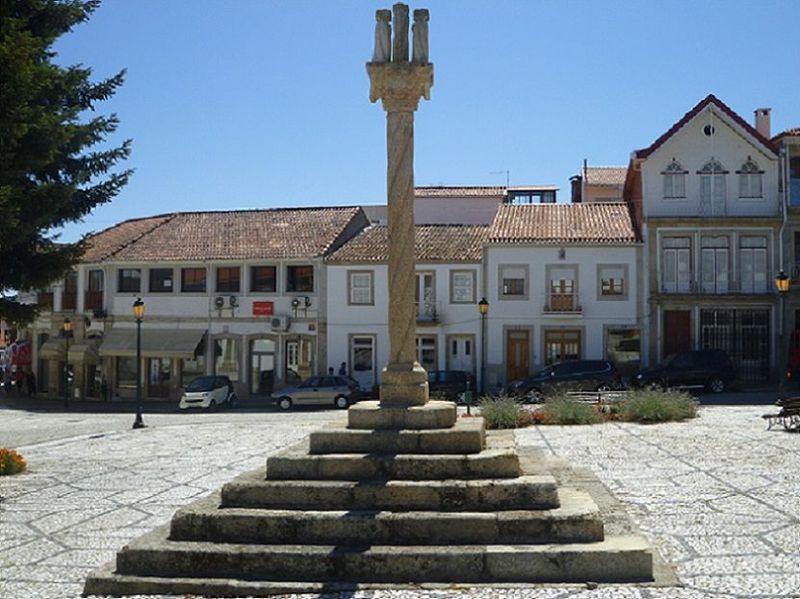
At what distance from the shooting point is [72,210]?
64.0 ft

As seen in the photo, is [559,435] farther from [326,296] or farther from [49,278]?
[326,296]

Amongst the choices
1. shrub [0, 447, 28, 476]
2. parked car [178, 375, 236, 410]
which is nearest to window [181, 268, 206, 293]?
parked car [178, 375, 236, 410]

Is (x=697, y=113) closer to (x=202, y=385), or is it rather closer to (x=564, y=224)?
(x=564, y=224)

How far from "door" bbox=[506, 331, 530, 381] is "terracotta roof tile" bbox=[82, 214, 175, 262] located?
17.4 meters

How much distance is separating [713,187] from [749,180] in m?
1.32

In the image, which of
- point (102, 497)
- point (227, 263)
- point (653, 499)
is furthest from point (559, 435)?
point (227, 263)

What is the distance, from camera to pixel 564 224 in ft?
120

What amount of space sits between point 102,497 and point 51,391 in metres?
31.1

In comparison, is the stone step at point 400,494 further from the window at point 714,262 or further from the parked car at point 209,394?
the window at point 714,262

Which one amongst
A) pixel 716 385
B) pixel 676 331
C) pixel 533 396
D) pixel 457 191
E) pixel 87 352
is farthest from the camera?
pixel 457 191

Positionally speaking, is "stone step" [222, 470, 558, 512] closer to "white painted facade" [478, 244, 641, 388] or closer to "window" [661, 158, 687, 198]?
"white painted facade" [478, 244, 641, 388]

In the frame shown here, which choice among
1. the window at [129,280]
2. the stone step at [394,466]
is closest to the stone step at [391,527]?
the stone step at [394,466]

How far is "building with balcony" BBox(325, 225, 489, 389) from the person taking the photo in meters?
35.6

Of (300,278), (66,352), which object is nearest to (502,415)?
(300,278)
